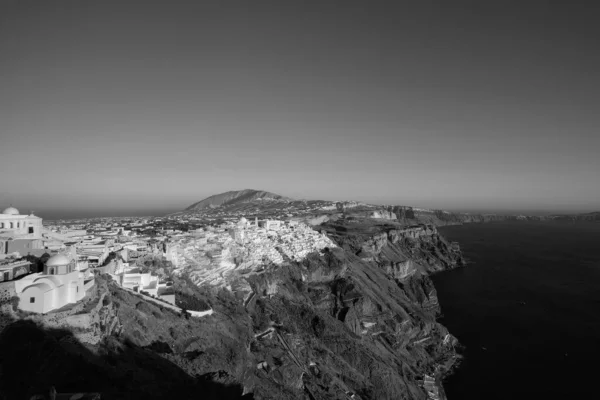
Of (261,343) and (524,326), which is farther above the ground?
(261,343)

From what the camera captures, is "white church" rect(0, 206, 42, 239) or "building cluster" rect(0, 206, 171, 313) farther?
"white church" rect(0, 206, 42, 239)

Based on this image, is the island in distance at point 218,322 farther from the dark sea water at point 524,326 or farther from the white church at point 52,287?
the dark sea water at point 524,326

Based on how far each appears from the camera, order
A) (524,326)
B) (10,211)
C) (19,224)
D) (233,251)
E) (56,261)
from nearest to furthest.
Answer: (56,261) < (19,224) < (10,211) < (233,251) < (524,326)

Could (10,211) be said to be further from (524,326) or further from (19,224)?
(524,326)

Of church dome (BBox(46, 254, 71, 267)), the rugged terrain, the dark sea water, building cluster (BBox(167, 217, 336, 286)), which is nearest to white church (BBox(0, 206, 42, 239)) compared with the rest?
building cluster (BBox(167, 217, 336, 286))

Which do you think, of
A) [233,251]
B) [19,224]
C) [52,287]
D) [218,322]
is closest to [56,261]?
[52,287]

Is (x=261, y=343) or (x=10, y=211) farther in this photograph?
(x=10, y=211)

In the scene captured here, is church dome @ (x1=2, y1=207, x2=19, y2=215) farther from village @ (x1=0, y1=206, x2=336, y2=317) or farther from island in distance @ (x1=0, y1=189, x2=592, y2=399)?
island in distance @ (x1=0, y1=189, x2=592, y2=399)
